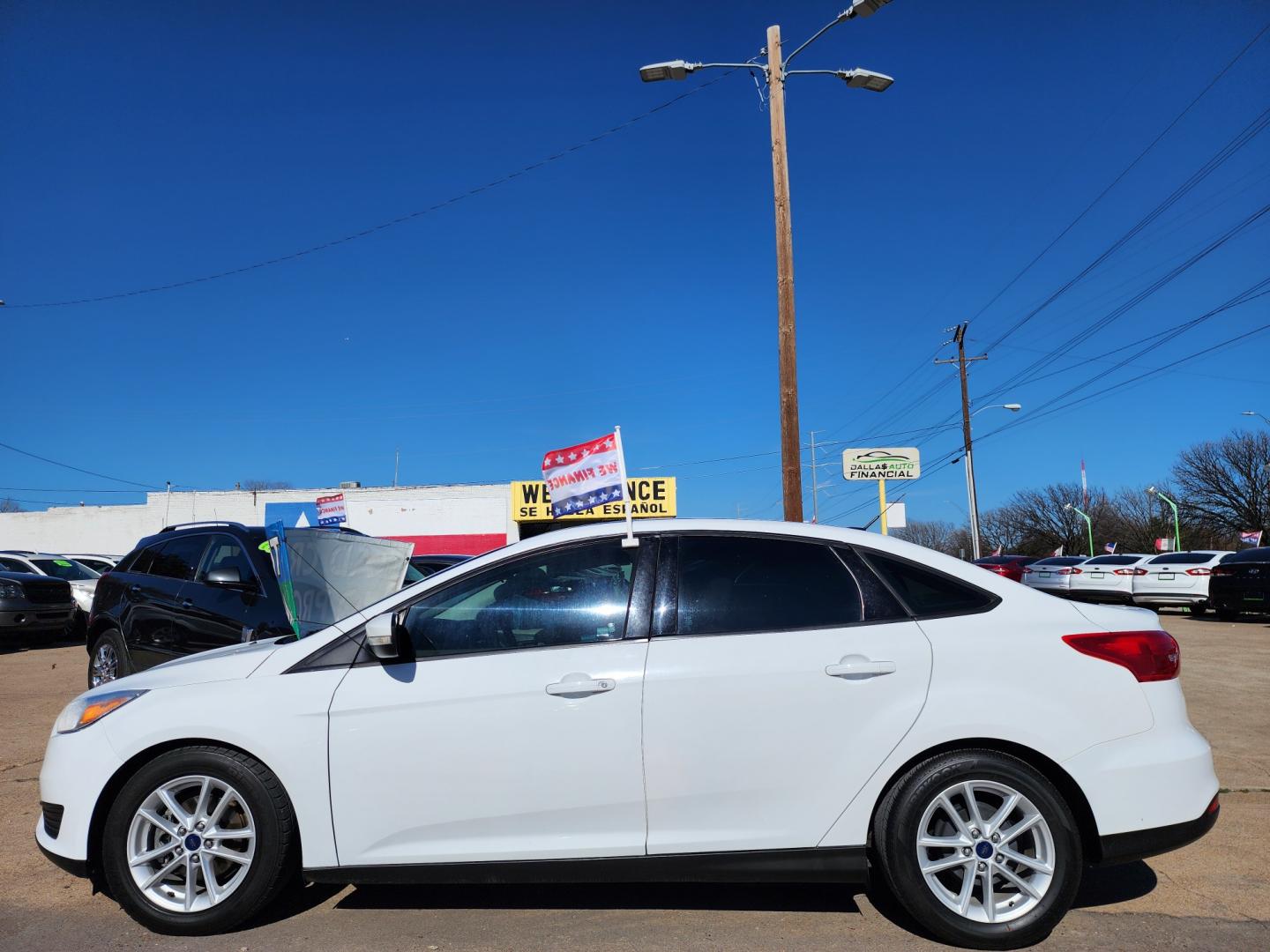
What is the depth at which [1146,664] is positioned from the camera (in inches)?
133

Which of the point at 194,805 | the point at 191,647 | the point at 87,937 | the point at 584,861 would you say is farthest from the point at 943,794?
the point at 191,647

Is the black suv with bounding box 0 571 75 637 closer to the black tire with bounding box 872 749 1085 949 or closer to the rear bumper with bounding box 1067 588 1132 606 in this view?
the black tire with bounding box 872 749 1085 949

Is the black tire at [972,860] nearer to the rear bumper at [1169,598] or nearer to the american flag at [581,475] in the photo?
the american flag at [581,475]

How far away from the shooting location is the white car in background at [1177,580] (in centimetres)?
1930

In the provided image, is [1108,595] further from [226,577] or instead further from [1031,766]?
[226,577]

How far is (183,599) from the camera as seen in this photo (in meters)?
7.07

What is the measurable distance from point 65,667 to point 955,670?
1270 cm

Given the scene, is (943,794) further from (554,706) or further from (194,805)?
(194,805)

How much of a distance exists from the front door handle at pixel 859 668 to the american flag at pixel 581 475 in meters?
4.66

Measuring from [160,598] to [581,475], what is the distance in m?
3.95

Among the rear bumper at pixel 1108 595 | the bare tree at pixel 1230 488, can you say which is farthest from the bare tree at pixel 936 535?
the rear bumper at pixel 1108 595

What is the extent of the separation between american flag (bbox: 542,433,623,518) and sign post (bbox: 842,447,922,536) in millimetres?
13377

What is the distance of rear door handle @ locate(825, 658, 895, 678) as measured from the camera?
3.32 m

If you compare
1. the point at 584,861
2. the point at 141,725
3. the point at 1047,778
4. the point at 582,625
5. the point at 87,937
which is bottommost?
the point at 87,937
